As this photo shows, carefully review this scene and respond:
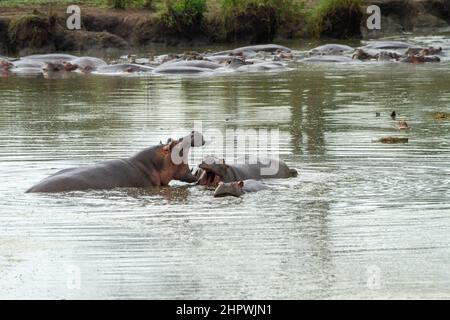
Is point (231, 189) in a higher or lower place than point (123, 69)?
higher

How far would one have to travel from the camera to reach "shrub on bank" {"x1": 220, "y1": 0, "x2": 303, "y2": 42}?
27.1 metres

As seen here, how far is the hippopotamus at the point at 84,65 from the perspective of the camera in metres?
20.4

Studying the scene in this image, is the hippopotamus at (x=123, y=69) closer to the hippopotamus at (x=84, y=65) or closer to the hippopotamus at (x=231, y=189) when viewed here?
the hippopotamus at (x=84, y=65)

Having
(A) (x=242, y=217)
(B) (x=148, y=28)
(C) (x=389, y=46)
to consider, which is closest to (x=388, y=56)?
(C) (x=389, y=46)

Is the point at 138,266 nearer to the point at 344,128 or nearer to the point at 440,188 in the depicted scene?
the point at 440,188

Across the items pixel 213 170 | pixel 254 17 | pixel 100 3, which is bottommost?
pixel 213 170

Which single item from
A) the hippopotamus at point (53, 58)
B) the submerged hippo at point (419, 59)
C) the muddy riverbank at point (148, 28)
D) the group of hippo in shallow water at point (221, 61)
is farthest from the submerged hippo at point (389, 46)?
the hippopotamus at point (53, 58)

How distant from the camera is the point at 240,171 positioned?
28.1ft

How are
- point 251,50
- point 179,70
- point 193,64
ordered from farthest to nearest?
point 251,50 < point 193,64 < point 179,70

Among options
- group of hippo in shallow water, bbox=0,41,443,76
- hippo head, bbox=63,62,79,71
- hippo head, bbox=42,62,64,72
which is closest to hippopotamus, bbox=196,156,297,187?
group of hippo in shallow water, bbox=0,41,443,76

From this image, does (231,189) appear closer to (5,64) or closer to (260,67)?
(260,67)

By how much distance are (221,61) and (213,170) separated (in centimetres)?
1263

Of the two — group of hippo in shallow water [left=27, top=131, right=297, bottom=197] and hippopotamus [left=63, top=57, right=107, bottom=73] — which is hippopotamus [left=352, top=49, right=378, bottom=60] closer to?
hippopotamus [left=63, top=57, right=107, bottom=73]

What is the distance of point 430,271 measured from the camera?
594cm
